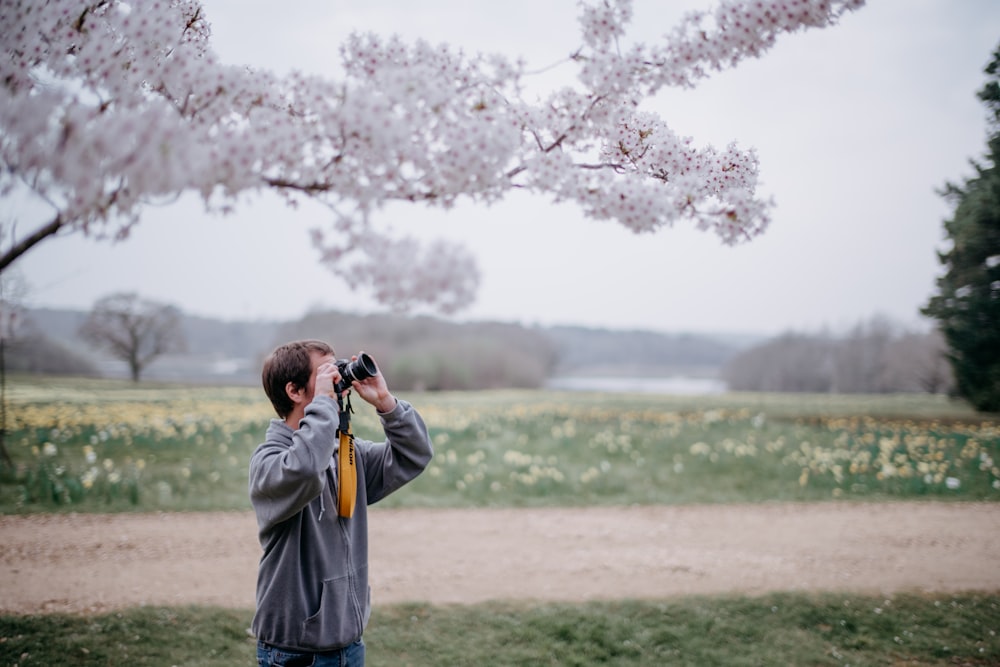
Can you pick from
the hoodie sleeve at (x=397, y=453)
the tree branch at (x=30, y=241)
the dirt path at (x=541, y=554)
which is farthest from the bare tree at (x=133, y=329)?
the hoodie sleeve at (x=397, y=453)

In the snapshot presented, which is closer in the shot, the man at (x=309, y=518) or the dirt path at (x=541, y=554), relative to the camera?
the man at (x=309, y=518)

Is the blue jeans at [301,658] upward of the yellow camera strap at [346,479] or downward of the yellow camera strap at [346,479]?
downward

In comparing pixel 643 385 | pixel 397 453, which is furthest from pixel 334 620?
pixel 643 385

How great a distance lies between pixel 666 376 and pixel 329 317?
65.5 feet

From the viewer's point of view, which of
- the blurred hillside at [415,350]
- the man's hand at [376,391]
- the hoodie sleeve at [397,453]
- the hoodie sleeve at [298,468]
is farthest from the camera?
the blurred hillside at [415,350]

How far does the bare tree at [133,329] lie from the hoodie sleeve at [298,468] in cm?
1130

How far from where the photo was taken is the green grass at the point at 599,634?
4496 millimetres

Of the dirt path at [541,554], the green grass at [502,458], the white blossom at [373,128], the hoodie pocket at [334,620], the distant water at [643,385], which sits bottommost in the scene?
the dirt path at [541,554]

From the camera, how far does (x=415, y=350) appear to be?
24719mm

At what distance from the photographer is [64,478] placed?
8984 millimetres

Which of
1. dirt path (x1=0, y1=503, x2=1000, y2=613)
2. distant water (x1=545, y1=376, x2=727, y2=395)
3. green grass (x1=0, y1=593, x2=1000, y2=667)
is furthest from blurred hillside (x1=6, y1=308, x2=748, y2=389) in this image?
green grass (x1=0, y1=593, x2=1000, y2=667)

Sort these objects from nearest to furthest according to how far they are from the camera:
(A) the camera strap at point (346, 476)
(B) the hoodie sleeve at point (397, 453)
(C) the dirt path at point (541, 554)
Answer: (A) the camera strap at point (346, 476) → (B) the hoodie sleeve at point (397, 453) → (C) the dirt path at point (541, 554)

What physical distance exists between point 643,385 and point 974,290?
17.5 metres

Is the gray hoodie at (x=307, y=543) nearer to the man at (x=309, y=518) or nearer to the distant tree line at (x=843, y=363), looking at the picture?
the man at (x=309, y=518)
